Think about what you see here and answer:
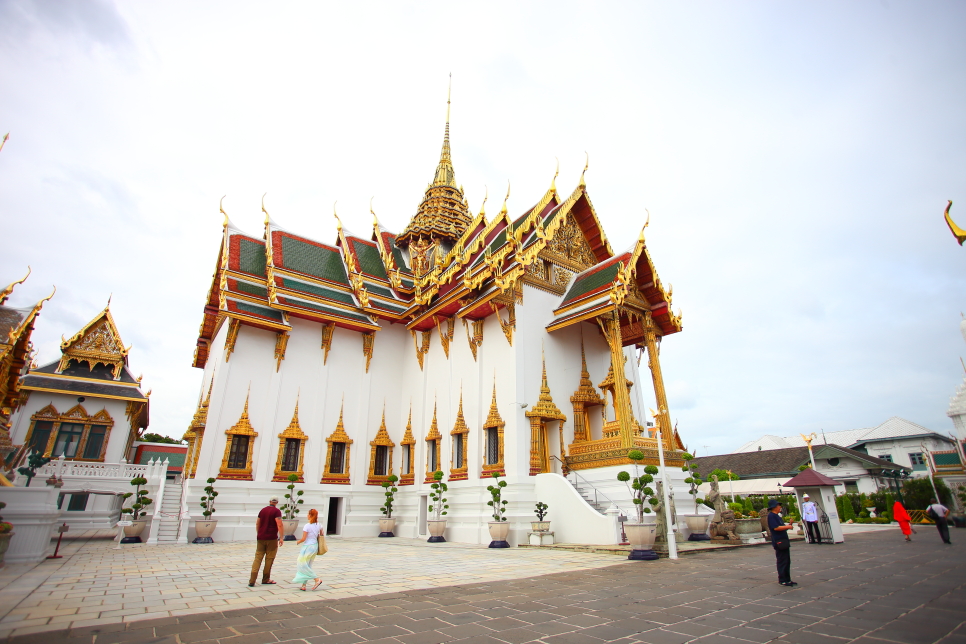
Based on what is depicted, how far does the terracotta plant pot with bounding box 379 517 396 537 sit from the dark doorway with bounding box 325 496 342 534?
132 centimetres

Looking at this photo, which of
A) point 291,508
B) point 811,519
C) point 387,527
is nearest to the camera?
point 811,519

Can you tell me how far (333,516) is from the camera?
1525cm


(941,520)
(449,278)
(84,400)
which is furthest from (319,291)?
(941,520)

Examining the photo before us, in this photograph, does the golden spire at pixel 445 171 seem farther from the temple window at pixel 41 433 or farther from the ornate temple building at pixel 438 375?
the temple window at pixel 41 433

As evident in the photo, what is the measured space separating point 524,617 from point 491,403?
932 cm

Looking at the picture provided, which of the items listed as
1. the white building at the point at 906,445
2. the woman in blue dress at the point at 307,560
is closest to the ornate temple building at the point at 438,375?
the woman in blue dress at the point at 307,560

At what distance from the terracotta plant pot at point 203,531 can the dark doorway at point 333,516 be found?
331cm

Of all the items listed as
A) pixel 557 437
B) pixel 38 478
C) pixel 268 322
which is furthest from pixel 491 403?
pixel 38 478

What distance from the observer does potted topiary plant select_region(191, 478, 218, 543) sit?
12266 millimetres

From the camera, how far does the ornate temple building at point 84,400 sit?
19234mm

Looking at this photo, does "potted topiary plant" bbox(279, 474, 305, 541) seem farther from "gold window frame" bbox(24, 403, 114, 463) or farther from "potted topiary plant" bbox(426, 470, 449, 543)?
"gold window frame" bbox(24, 403, 114, 463)

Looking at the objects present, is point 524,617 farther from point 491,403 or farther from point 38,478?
point 38,478

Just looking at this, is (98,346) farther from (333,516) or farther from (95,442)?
(333,516)

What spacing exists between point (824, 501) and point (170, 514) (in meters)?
16.5
